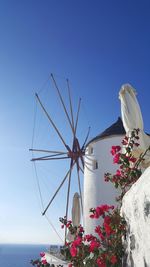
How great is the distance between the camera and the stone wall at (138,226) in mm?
3850

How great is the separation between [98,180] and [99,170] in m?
0.59

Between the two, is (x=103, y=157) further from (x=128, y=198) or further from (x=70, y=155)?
(x=128, y=198)

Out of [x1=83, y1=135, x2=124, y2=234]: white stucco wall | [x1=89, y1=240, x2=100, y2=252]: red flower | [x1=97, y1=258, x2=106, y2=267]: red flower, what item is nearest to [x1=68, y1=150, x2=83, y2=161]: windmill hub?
[x1=83, y1=135, x2=124, y2=234]: white stucco wall

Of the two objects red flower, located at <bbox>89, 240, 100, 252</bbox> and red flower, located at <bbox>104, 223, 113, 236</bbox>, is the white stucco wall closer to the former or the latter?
red flower, located at <bbox>89, 240, 100, 252</bbox>

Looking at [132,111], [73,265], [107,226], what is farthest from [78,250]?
[132,111]

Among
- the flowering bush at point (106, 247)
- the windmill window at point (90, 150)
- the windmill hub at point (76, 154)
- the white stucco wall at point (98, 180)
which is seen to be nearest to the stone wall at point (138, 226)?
the flowering bush at point (106, 247)

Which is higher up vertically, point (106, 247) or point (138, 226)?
point (138, 226)

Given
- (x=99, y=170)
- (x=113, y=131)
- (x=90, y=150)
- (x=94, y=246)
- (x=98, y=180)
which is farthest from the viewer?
(x=90, y=150)

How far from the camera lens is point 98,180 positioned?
54.5ft

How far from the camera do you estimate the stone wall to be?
385 cm

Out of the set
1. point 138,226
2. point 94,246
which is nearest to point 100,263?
point 94,246

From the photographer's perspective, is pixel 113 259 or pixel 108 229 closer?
pixel 113 259

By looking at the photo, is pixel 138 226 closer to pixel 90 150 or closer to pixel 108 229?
pixel 108 229

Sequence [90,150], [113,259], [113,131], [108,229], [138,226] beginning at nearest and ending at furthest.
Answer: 1. [138,226]
2. [113,259]
3. [108,229]
4. [113,131]
5. [90,150]
